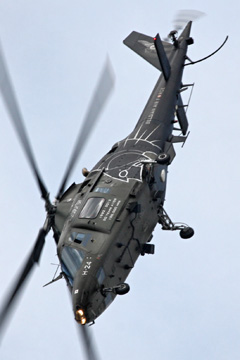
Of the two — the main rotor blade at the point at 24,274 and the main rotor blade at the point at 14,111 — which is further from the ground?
the main rotor blade at the point at 14,111

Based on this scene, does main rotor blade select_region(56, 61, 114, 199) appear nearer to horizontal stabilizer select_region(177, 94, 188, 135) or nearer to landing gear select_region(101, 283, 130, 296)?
horizontal stabilizer select_region(177, 94, 188, 135)

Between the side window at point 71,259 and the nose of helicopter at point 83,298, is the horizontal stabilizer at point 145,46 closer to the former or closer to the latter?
the side window at point 71,259

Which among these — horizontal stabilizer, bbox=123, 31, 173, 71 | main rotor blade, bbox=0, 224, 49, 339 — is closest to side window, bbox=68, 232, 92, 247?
main rotor blade, bbox=0, 224, 49, 339

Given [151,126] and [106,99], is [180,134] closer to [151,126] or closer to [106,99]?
[151,126]

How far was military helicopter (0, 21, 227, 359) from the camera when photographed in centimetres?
4338

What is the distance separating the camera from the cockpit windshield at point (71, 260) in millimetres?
44062

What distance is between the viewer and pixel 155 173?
160 ft

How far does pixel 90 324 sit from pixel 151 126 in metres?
15.7

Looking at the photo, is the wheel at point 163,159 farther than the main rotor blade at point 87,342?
Yes

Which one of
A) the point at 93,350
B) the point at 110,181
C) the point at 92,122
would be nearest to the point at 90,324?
the point at 93,350

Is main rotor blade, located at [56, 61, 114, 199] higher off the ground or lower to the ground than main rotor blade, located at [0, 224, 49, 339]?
higher

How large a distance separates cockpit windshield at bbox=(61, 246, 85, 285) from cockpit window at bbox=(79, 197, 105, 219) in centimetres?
211

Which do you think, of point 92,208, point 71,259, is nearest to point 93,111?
point 92,208

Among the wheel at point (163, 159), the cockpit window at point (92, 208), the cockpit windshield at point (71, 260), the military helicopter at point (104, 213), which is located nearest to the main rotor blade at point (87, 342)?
the military helicopter at point (104, 213)
